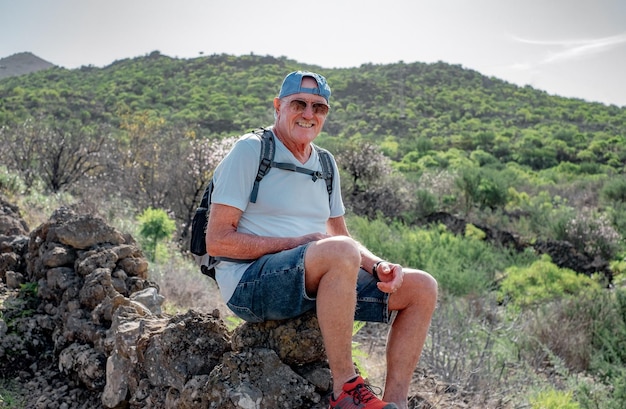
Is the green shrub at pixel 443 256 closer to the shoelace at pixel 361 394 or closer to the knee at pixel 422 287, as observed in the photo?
the knee at pixel 422 287

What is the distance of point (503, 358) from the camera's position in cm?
458

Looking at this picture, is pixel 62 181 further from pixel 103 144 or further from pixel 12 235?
pixel 12 235

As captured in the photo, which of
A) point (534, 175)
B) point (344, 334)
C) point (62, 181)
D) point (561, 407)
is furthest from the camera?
point (534, 175)

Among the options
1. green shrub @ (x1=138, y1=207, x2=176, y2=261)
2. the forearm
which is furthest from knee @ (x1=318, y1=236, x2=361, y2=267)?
green shrub @ (x1=138, y1=207, x2=176, y2=261)

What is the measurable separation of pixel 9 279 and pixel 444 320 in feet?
11.2

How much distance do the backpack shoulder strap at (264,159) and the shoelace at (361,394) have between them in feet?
2.71

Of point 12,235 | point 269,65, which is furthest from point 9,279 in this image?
point 269,65

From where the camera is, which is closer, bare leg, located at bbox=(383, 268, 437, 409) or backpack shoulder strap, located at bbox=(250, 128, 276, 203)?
bare leg, located at bbox=(383, 268, 437, 409)

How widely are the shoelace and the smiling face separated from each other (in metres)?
1.05

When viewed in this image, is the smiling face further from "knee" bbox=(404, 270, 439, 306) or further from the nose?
"knee" bbox=(404, 270, 439, 306)

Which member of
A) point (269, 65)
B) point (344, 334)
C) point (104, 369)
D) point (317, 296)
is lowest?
point (104, 369)

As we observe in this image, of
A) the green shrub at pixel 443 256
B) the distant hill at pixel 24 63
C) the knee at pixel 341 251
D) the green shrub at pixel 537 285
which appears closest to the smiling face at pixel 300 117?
the knee at pixel 341 251

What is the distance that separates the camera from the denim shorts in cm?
198

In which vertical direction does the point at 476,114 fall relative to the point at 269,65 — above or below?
below
